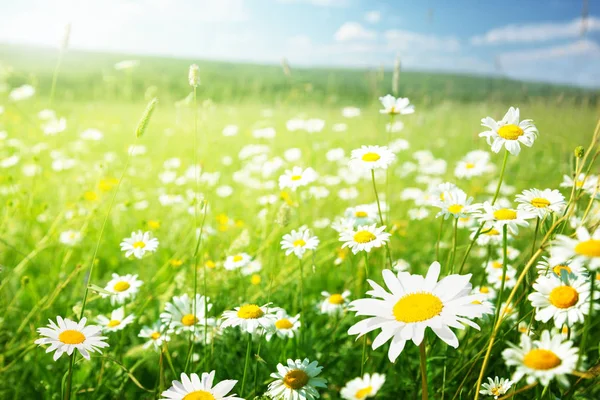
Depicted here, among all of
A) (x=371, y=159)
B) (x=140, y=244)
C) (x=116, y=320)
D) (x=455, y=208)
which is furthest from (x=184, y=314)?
(x=455, y=208)

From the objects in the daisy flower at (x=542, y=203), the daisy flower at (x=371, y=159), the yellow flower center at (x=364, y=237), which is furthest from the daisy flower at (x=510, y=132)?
the yellow flower center at (x=364, y=237)

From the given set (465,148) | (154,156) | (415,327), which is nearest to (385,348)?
(415,327)

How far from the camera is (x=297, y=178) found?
1.71 meters

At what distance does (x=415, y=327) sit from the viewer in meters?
0.79

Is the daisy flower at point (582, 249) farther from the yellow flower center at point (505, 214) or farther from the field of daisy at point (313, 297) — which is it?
the yellow flower center at point (505, 214)

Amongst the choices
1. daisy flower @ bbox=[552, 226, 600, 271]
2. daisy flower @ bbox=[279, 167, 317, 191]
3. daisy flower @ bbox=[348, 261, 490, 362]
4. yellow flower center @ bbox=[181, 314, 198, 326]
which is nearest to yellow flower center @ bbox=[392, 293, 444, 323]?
daisy flower @ bbox=[348, 261, 490, 362]

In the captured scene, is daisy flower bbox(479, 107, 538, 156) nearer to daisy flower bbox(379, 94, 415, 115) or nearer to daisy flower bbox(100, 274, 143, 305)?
daisy flower bbox(379, 94, 415, 115)

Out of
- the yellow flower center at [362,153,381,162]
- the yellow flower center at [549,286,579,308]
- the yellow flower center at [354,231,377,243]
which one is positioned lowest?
the yellow flower center at [354,231,377,243]

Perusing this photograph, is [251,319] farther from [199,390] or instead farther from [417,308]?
[417,308]

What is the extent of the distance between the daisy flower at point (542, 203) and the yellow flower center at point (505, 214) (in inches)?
0.8

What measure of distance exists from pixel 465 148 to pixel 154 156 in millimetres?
3925

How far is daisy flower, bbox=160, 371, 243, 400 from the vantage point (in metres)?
0.90

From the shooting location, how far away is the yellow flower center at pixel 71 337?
980mm

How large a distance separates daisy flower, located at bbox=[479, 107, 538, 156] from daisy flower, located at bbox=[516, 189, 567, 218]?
0.14m
